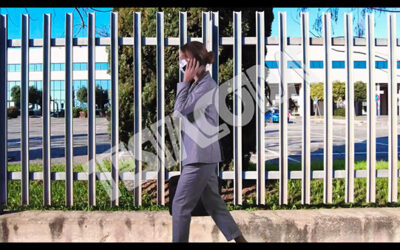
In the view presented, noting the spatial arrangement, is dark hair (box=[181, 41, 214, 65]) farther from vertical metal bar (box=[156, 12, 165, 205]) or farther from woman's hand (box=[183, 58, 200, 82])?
vertical metal bar (box=[156, 12, 165, 205])

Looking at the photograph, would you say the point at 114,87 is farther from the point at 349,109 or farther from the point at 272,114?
the point at 272,114

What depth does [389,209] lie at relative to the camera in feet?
12.2

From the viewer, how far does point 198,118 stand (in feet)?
9.18

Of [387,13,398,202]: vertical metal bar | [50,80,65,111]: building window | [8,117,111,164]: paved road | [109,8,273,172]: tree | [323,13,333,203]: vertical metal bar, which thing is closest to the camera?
[323,13,333,203]: vertical metal bar

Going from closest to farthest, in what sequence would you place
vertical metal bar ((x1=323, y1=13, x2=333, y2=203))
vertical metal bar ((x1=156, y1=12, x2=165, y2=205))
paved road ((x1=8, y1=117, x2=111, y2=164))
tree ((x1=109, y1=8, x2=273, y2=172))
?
vertical metal bar ((x1=156, y1=12, x2=165, y2=205)) → vertical metal bar ((x1=323, y1=13, x2=333, y2=203)) → tree ((x1=109, y1=8, x2=273, y2=172)) → paved road ((x1=8, y1=117, x2=111, y2=164))

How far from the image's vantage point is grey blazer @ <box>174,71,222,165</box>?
2.73 m

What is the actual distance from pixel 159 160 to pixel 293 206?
4.82 ft

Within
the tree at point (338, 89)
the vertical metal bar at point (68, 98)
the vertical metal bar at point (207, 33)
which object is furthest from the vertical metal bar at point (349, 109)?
the tree at point (338, 89)

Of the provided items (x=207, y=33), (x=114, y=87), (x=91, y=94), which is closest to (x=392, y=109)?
(x=207, y=33)

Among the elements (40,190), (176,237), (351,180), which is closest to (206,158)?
(176,237)

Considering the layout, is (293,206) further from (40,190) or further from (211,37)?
(40,190)

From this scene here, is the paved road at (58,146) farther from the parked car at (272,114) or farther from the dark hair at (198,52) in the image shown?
the dark hair at (198,52)

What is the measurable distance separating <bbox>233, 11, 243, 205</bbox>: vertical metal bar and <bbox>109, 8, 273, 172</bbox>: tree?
392mm

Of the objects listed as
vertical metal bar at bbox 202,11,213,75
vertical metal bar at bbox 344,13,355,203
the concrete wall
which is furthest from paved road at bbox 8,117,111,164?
vertical metal bar at bbox 344,13,355,203
